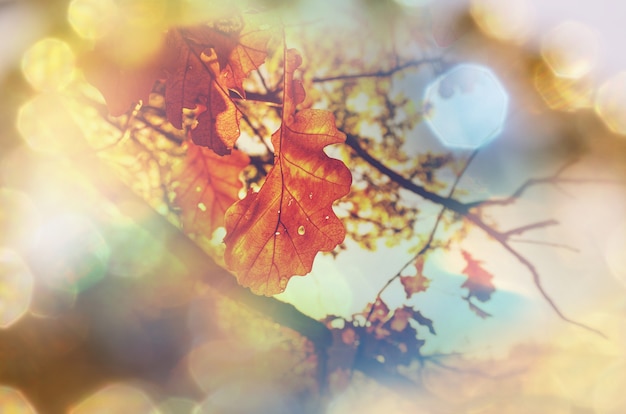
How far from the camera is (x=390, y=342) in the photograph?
150 cm

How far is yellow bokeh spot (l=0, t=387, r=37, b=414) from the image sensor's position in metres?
1.50

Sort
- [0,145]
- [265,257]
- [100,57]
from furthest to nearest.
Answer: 1. [0,145]
2. [265,257]
3. [100,57]

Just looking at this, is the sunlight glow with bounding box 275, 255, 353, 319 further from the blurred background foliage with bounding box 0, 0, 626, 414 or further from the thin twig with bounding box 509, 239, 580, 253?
the thin twig with bounding box 509, 239, 580, 253

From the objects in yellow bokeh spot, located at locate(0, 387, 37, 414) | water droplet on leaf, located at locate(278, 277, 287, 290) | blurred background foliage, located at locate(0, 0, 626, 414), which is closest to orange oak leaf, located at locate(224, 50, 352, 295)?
water droplet on leaf, located at locate(278, 277, 287, 290)

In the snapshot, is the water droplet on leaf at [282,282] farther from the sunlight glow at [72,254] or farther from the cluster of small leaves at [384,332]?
the sunlight glow at [72,254]

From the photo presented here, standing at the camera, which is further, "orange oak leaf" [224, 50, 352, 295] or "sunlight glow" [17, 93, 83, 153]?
"sunlight glow" [17, 93, 83, 153]

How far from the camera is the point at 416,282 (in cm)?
140

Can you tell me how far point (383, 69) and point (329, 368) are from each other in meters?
1.36

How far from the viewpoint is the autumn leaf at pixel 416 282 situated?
1.40 meters

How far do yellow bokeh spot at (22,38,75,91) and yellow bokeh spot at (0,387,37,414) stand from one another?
1372 millimetres

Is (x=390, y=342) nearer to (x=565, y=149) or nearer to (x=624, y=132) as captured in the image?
(x=565, y=149)

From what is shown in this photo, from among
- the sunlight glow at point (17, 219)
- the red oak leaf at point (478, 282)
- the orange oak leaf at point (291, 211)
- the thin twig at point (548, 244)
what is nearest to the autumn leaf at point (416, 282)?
the red oak leaf at point (478, 282)

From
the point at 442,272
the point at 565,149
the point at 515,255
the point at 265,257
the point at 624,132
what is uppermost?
the point at 624,132

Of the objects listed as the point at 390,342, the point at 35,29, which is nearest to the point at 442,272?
the point at 390,342
